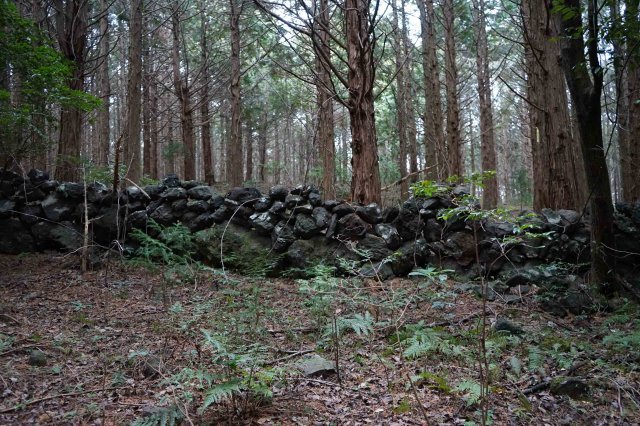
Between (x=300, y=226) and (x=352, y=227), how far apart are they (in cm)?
85

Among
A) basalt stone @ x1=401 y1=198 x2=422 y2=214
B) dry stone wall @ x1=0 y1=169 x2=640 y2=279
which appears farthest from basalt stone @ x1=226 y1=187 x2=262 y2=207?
basalt stone @ x1=401 y1=198 x2=422 y2=214

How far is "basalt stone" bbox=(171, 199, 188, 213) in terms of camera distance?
7441 mm

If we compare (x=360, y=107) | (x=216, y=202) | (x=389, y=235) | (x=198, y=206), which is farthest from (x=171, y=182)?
(x=389, y=235)

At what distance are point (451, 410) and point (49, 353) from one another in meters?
3.34

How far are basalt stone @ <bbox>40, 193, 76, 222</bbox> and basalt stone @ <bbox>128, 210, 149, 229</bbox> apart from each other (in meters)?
1.07

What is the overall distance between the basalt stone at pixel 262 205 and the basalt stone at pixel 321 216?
0.85 m

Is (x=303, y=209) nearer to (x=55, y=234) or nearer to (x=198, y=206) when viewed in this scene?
(x=198, y=206)

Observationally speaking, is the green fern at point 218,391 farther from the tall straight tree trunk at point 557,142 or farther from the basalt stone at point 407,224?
the tall straight tree trunk at point 557,142

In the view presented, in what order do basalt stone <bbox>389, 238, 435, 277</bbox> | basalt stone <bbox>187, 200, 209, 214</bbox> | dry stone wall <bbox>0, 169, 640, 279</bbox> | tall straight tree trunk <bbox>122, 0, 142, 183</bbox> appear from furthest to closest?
1. tall straight tree trunk <bbox>122, 0, 142, 183</bbox>
2. basalt stone <bbox>187, 200, 209, 214</bbox>
3. basalt stone <bbox>389, 238, 435, 277</bbox>
4. dry stone wall <bbox>0, 169, 640, 279</bbox>

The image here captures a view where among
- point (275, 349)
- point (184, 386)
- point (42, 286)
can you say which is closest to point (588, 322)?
point (275, 349)

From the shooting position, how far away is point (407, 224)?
651cm

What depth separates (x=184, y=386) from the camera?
3.01 meters

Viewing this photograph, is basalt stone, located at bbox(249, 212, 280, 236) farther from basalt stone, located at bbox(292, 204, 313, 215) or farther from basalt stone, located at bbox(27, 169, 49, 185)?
basalt stone, located at bbox(27, 169, 49, 185)

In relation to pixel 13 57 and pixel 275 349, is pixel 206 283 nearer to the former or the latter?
pixel 275 349
